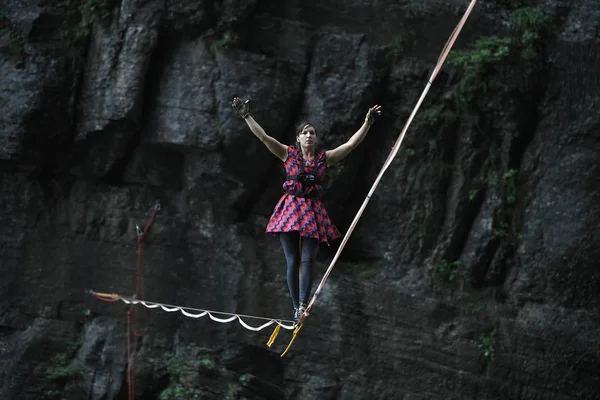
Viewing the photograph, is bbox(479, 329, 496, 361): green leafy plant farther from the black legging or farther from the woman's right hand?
the woman's right hand

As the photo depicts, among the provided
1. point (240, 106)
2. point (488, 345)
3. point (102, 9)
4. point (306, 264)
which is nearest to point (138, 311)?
point (102, 9)

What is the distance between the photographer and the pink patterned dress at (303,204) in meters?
7.01

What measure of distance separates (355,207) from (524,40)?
322cm

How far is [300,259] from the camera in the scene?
287 inches

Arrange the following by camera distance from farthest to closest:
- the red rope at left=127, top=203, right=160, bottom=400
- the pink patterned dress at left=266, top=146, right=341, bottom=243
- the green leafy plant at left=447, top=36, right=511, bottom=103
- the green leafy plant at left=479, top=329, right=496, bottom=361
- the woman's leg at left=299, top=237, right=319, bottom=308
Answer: the red rope at left=127, top=203, right=160, bottom=400 → the green leafy plant at left=447, top=36, right=511, bottom=103 → the green leafy plant at left=479, top=329, right=496, bottom=361 → the woman's leg at left=299, top=237, right=319, bottom=308 → the pink patterned dress at left=266, top=146, right=341, bottom=243

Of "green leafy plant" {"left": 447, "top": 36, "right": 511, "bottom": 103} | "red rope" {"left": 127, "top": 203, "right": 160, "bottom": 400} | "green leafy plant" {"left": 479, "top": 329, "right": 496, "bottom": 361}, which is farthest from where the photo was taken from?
"red rope" {"left": 127, "top": 203, "right": 160, "bottom": 400}

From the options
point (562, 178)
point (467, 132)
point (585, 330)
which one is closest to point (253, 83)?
point (467, 132)

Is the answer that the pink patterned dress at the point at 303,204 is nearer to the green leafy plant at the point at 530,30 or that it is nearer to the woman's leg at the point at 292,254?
the woman's leg at the point at 292,254

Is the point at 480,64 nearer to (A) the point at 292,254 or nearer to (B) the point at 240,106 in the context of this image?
(A) the point at 292,254

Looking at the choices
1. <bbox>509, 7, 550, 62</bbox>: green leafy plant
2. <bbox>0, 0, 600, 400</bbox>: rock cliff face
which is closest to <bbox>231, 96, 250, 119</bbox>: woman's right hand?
<bbox>0, 0, 600, 400</bbox>: rock cliff face

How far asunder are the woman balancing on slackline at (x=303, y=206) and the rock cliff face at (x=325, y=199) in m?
4.00

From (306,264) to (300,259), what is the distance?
6.9 inches

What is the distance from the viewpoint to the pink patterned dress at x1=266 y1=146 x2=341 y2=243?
7.01m

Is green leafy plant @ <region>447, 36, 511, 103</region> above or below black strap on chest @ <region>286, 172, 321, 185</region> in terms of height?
above
